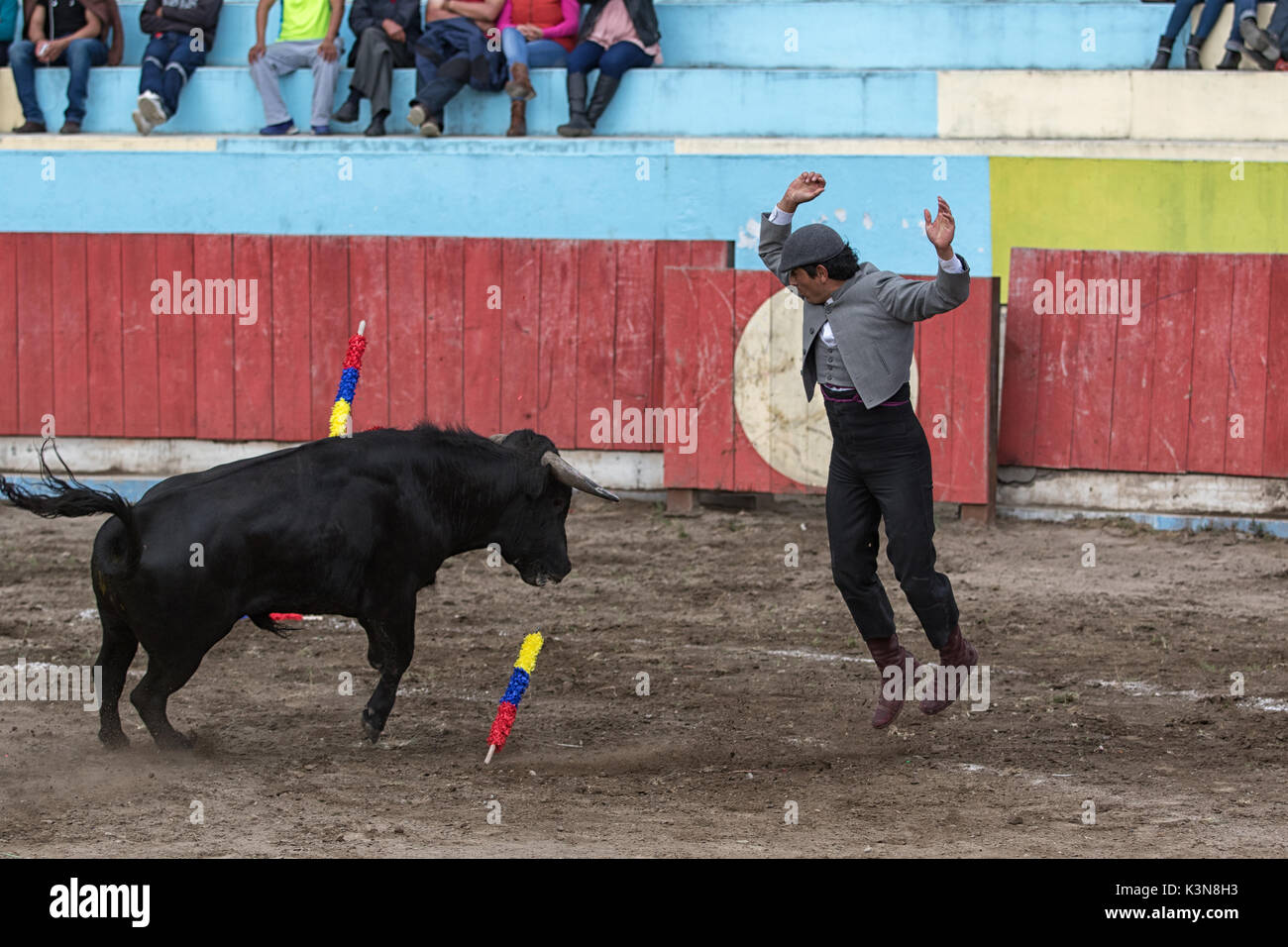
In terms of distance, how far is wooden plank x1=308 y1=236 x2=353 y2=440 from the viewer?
11617 mm

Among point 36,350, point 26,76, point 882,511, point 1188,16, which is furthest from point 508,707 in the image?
point 26,76

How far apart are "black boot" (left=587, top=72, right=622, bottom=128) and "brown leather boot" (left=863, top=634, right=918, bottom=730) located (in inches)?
308

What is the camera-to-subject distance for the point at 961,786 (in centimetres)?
549

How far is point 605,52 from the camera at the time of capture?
1327 centimetres

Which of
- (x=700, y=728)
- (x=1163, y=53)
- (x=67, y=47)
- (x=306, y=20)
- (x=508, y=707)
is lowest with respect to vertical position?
(x=700, y=728)

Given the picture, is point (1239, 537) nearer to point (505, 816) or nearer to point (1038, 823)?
point (1038, 823)

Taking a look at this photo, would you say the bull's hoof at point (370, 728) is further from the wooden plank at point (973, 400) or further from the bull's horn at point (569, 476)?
the wooden plank at point (973, 400)

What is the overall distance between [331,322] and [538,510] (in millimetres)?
5764

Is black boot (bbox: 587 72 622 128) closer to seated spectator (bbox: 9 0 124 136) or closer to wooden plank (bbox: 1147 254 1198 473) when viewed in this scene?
seated spectator (bbox: 9 0 124 136)

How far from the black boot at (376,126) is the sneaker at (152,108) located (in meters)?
1.66

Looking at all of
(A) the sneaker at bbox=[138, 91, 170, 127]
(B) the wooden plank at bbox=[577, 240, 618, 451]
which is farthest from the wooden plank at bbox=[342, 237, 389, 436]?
(A) the sneaker at bbox=[138, 91, 170, 127]

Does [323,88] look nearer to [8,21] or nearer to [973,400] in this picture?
[8,21]

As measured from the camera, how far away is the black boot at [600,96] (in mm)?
13219

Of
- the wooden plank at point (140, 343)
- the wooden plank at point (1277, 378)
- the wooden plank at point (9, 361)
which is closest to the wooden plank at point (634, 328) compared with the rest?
the wooden plank at point (140, 343)
